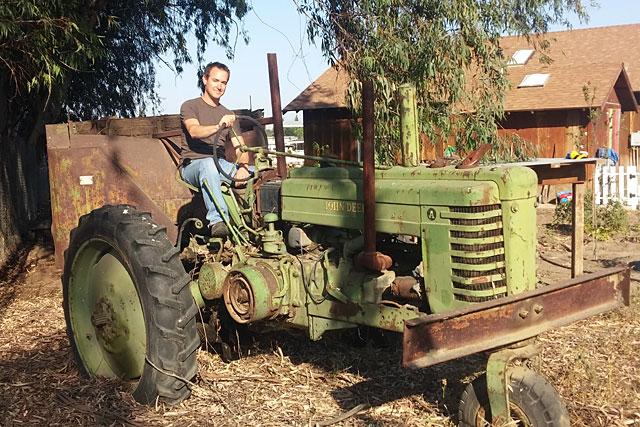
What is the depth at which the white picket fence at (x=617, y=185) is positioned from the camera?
12922 millimetres

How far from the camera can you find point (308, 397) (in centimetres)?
397

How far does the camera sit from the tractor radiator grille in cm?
317

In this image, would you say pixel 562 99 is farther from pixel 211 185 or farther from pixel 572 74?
pixel 211 185

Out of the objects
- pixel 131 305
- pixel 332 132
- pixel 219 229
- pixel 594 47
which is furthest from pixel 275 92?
pixel 594 47

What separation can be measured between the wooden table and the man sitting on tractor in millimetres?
2274

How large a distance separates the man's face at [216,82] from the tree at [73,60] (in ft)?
6.94

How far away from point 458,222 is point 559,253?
19.1ft

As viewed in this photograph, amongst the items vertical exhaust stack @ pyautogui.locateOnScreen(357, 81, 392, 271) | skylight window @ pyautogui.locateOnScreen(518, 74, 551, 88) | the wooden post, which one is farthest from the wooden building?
vertical exhaust stack @ pyautogui.locateOnScreen(357, 81, 392, 271)

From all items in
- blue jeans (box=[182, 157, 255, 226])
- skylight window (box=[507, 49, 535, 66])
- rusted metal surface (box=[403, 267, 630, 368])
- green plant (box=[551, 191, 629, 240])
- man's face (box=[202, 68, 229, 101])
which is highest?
skylight window (box=[507, 49, 535, 66])

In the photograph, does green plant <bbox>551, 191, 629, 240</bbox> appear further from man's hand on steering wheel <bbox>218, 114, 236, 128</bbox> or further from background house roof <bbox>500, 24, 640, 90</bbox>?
background house roof <bbox>500, 24, 640, 90</bbox>

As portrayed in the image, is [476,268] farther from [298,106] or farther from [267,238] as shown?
[298,106]

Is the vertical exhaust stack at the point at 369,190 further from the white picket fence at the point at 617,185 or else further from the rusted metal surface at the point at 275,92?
the white picket fence at the point at 617,185

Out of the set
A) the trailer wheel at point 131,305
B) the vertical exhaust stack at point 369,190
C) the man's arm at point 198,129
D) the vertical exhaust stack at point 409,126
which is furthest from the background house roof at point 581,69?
the trailer wheel at point 131,305

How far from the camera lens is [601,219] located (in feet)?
33.8
